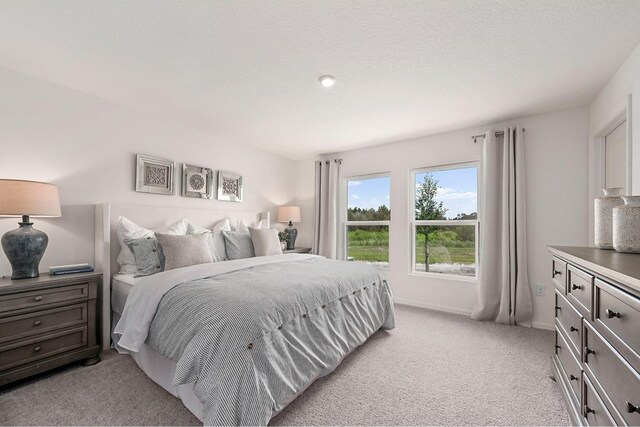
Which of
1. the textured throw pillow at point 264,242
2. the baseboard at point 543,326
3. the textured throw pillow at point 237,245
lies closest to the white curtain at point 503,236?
the baseboard at point 543,326

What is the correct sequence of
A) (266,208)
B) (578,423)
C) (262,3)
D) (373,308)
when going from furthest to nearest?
(266,208) < (373,308) < (262,3) < (578,423)

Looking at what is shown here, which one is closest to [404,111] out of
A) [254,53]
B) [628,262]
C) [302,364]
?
[254,53]

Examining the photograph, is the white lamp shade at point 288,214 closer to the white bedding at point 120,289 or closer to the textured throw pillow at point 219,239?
the textured throw pillow at point 219,239

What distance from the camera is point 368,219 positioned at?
448 cm

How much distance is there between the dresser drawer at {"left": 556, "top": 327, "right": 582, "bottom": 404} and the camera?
4.61ft

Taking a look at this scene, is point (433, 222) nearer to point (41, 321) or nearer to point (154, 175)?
point (154, 175)

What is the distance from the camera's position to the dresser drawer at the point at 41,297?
74.0 inches

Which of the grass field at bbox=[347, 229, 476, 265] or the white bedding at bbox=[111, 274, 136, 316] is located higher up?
the grass field at bbox=[347, 229, 476, 265]

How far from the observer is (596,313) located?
117 centimetres

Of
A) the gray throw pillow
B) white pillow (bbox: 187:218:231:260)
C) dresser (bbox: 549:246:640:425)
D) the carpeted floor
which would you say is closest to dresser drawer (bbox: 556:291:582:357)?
dresser (bbox: 549:246:640:425)

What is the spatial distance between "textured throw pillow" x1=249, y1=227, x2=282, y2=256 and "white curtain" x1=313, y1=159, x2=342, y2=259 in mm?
1188

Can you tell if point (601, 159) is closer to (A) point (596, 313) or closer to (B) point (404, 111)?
(B) point (404, 111)

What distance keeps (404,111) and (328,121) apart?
2.82 feet

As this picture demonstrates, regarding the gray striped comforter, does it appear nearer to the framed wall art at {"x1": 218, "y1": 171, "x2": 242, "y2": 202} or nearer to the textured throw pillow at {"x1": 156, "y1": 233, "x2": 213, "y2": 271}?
the textured throw pillow at {"x1": 156, "y1": 233, "x2": 213, "y2": 271}
